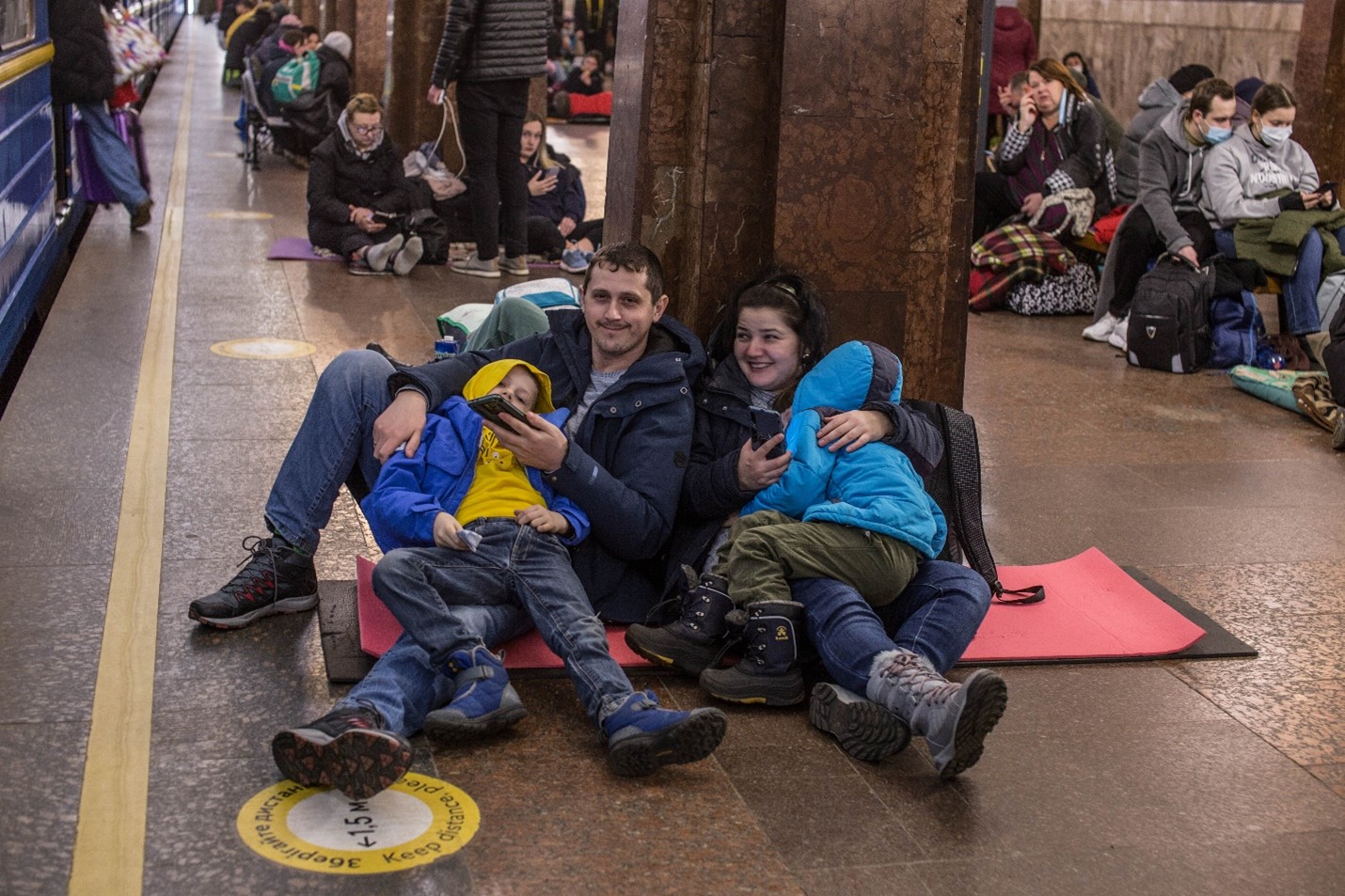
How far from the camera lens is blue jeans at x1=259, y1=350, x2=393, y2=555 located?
172 inches

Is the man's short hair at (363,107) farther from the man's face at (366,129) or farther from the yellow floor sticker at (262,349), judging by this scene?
the yellow floor sticker at (262,349)

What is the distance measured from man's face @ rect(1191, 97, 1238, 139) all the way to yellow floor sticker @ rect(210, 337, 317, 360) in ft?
15.9

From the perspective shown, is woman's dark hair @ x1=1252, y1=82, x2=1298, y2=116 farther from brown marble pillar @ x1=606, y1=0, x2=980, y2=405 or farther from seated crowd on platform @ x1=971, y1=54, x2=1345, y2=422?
brown marble pillar @ x1=606, y1=0, x2=980, y2=405

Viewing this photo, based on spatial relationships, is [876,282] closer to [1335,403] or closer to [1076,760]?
[1076,760]

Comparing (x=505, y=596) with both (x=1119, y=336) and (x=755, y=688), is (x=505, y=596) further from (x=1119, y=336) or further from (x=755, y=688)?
(x=1119, y=336)

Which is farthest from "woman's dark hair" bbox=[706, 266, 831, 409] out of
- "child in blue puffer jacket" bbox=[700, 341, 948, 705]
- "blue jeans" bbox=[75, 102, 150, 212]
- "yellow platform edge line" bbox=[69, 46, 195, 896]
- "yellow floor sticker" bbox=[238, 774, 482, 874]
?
"blue jeans" bbox=[75, 102, 150, 212]

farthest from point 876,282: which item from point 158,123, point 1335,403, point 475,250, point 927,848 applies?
point 158,123

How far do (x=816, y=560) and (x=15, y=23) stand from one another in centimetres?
658

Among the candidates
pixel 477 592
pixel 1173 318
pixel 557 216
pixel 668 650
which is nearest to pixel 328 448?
pixel 477 592

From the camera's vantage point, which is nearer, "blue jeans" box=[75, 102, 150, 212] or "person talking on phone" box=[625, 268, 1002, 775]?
"person talking on phone" box=[625, 268, 1002, 775]

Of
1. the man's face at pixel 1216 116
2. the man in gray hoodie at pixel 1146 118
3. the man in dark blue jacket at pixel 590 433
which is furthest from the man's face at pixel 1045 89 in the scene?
the man in dark blue jacket at pixel 590 433

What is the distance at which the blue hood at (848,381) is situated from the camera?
14.4 feet

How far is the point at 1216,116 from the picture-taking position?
884cm

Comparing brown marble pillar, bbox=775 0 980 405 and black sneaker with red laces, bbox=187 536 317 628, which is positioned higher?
brown marble pillar, bbox=775 0 980 405
